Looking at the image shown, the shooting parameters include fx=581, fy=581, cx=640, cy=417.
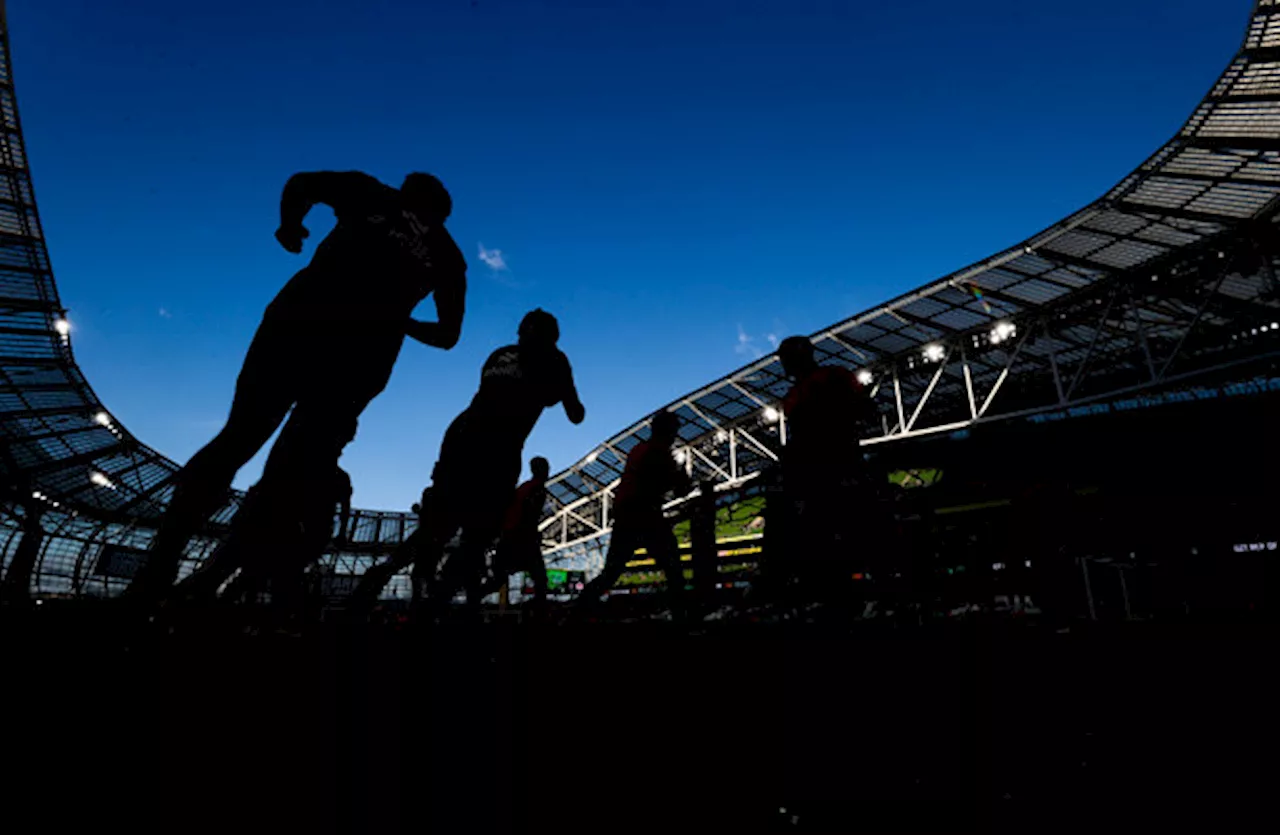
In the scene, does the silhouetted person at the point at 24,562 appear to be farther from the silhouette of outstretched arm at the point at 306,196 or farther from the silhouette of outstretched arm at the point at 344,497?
the silhouette of outstretched arm at the point at 344,497

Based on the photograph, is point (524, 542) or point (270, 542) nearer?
point (270, 542)

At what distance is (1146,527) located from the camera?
3324 mm

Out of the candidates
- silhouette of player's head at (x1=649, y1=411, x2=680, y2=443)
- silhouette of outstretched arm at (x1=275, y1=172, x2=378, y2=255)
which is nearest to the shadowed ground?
silhouette of outstretched arm at (x1=275, y1=172, x2=378, y2=255)

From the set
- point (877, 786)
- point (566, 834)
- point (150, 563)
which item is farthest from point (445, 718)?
point (150, 563)

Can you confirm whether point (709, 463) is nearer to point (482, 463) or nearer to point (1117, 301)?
point (1117, 301)

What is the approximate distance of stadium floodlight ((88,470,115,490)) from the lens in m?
20.5

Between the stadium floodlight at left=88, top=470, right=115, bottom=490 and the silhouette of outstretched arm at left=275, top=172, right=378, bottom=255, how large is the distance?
990 inches

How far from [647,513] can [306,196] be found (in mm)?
3373

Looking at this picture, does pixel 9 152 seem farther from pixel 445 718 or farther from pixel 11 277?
pixel 445 718

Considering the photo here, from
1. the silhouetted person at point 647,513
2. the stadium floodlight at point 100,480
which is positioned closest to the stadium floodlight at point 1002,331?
the silhouetted person at point 647,513

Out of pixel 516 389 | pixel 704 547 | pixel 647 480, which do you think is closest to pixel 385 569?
pixel 516 389

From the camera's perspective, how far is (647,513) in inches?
197

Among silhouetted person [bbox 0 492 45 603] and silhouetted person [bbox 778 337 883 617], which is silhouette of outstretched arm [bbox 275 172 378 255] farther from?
silhouetted person [bbox 778 337 883 617]

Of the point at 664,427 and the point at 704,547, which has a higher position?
the point at 664,427
